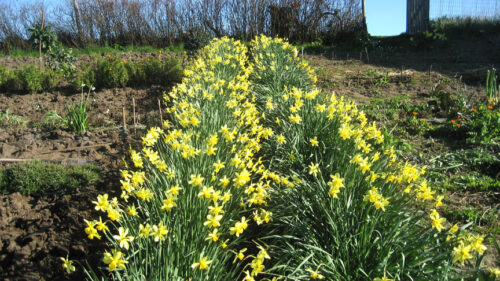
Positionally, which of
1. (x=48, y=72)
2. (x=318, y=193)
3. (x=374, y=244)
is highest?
(x=48, y=72)

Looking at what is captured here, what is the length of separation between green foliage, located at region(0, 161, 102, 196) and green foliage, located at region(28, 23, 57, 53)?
18.4 feet

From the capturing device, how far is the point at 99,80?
22.9ft

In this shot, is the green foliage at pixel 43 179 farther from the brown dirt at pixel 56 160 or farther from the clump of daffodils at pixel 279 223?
the clump of daffodils at pixel 279 223

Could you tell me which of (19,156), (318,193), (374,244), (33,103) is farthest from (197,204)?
(33,103)

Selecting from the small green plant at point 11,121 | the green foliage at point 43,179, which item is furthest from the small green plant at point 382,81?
the small green plant at point 11,121

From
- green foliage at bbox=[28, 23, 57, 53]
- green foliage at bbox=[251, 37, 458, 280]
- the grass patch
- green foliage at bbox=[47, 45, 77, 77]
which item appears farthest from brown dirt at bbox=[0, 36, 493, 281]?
the grass patch

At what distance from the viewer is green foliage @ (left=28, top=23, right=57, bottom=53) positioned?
Answer: 26.0ft

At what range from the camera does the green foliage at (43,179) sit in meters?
3.08

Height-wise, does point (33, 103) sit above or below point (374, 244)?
above

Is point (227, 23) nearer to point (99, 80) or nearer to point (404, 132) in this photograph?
point (99, 80)

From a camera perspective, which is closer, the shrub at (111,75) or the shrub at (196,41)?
the shrub at (111,75)

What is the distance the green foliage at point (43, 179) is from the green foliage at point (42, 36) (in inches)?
221

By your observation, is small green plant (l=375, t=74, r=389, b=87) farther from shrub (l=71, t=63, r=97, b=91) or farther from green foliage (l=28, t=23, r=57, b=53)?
green foliage (l=28, t=23, r=57, b=53)

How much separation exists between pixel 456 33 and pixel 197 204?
12.3m
